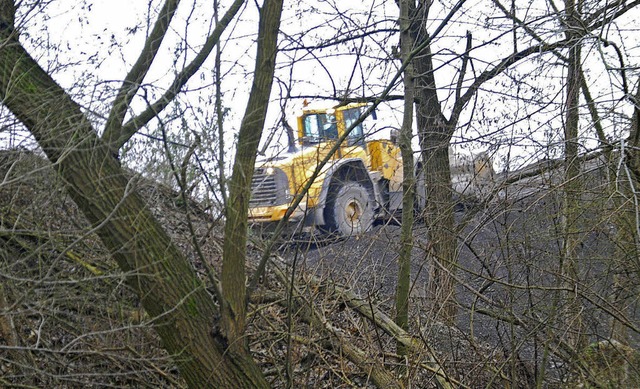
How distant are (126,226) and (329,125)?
2134mm

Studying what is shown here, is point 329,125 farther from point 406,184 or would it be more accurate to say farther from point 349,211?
point 349,211

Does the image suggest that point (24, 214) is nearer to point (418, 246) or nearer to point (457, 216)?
point (418, 246)

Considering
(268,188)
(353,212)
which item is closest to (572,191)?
(353,212)

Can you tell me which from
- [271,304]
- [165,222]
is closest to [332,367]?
[271,304]

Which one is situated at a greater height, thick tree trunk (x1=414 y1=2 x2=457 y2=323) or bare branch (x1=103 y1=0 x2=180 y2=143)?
bare branch (x1=103 y1=0 x2=180 y2=143)

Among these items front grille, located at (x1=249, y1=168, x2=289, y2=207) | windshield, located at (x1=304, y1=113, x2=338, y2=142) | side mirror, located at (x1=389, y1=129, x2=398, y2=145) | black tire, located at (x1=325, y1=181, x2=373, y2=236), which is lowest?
black tire, located at (x1=325, y1=181, x2=373, y2=236)

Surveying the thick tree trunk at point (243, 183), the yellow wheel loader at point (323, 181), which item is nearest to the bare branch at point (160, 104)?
the thick tree trunk at point (243, 183)

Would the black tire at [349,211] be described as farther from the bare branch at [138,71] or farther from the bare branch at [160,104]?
the bare branch at [138,71]

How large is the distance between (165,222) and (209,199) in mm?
659

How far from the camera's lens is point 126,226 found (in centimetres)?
578

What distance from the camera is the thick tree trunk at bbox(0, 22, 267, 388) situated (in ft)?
17.7

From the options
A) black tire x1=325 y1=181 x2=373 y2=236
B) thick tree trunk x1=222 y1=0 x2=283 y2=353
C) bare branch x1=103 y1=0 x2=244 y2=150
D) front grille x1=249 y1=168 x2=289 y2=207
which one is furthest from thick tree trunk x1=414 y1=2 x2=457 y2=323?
bare branch x1=103 y1=0 x2=244 y2=150

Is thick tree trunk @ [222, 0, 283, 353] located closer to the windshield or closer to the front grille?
the front grille

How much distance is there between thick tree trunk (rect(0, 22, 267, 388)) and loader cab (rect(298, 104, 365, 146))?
1408 millimetres
